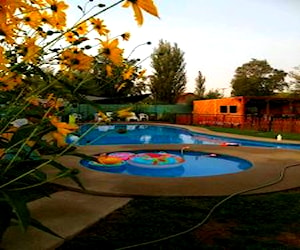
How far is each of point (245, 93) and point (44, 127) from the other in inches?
1360

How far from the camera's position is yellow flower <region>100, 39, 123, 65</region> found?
3.77 feet

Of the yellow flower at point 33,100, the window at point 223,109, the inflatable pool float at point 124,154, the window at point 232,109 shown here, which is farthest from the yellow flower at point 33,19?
the window at point 223,109

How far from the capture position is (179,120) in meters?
25.0

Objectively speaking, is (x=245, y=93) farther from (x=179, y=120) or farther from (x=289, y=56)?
(x=179, y=120)

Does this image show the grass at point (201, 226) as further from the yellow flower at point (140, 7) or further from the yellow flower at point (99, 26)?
the yellow flower at point (140, 7)

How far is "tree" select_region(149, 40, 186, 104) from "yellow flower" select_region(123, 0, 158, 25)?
108 feet

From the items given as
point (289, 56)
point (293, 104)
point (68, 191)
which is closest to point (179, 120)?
point (293, 104)

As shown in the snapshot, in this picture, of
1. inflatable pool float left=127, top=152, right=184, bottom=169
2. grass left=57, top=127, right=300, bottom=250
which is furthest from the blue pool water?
grass left=57, top=127, right=300, bottom=250

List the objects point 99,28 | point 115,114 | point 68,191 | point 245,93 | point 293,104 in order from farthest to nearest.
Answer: point 245,93 → point 293,104 → point 68,191 → point 99,28 → point 115,114

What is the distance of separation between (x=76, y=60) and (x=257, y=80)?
3551 centimetres

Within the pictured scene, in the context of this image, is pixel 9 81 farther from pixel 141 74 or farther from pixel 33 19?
pixel 141 74

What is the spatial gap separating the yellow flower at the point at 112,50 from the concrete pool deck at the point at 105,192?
187 centimetres

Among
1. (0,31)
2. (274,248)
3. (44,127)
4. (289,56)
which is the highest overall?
(289,56)

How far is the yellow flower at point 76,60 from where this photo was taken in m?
1.17
